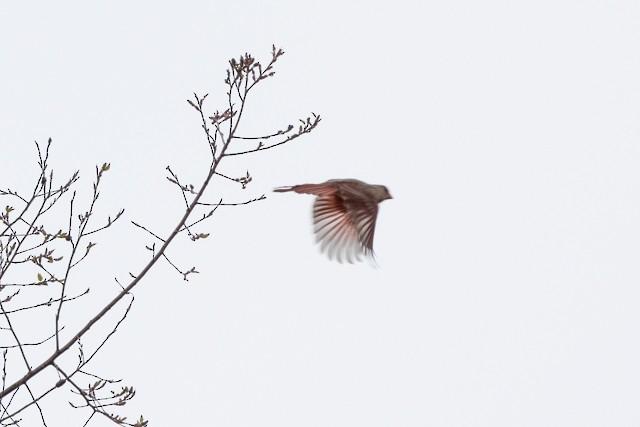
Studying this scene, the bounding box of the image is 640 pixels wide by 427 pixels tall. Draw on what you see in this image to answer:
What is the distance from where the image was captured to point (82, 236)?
4898 millimetres

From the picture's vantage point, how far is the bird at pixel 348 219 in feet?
25.2

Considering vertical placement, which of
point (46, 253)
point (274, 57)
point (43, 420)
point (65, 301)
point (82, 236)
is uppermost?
point (274, 57)

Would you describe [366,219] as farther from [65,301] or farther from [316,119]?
[65,301]

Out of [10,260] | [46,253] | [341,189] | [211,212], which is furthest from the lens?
[341,189]

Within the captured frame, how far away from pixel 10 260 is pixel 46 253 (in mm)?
755

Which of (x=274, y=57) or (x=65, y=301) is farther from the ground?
(x=274, y=57)

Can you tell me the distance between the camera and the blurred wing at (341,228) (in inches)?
310

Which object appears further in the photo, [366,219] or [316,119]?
[366,219]

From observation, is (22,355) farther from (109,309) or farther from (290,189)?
(290,189)

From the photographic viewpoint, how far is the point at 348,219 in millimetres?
7926

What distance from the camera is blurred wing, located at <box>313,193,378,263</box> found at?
7863 millimetres

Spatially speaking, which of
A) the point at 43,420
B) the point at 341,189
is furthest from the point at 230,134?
the point at 341,189

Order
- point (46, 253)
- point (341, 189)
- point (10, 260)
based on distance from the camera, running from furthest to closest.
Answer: point (341, 189)
point (46, 253)
point (10, 260)

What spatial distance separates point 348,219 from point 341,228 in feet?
0.28
